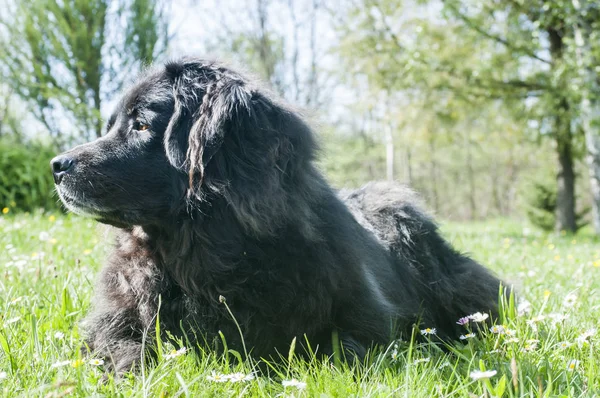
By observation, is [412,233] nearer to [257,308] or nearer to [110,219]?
[257,308]

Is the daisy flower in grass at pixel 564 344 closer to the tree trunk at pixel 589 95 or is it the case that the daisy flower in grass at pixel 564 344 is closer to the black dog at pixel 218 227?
the black dog at pixel 218 227

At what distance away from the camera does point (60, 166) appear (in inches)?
97.9

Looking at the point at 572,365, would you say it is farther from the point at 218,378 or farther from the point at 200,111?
the point at 200,111

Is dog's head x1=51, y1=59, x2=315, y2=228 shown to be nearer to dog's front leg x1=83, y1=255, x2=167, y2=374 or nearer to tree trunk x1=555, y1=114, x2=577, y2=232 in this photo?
dog's front leg x1=83, y1=255, x2=167, y2=374

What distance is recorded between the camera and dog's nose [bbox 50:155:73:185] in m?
2.48

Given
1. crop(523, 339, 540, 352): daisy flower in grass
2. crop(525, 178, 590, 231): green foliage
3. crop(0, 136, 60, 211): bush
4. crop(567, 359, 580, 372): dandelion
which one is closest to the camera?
crop(567, 359, 580, 372): dandelion

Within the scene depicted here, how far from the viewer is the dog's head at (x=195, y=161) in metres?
2.38

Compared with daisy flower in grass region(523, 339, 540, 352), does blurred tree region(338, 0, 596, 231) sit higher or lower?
higher

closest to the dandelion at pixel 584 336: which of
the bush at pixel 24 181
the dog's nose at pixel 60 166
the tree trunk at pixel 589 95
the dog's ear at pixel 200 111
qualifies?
the dog's ear at pixel 200 111

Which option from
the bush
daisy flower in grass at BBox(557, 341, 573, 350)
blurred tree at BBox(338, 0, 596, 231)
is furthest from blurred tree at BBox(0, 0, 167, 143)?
daisy flower in grass at BBox(557, 341, 573, 350)

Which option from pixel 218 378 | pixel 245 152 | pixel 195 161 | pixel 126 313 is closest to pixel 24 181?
pixel 126 313

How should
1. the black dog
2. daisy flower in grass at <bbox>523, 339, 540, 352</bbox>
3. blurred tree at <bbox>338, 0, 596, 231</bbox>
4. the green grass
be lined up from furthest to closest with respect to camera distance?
blurred tree at <bbox>338, 0, 596, 231</bbox>
the black dog
daisy flower in grass at <bbox>523, 339, 540, 352</bbox>
the green grass

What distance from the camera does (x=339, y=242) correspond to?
8.32 feet

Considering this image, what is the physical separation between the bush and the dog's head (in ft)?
24.8
